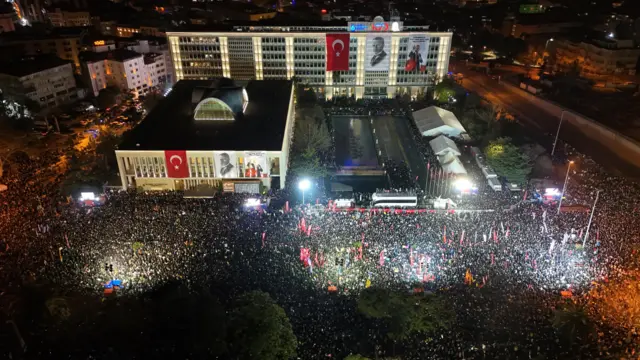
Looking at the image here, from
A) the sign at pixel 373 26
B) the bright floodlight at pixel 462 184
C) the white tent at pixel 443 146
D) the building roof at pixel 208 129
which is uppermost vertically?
the sign at pixel 373 26

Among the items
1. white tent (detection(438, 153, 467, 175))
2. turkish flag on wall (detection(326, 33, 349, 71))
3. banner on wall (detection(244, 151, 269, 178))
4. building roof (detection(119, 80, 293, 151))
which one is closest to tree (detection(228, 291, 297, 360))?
banner on wall (detection(244, 151, 269, 178))

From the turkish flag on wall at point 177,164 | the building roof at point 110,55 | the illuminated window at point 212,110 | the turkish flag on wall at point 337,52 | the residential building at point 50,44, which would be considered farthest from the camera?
the residential building at point 50,44

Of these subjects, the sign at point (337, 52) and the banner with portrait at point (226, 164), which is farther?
the sign at point (337, 52)

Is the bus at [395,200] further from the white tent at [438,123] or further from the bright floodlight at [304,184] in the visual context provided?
the white tent at [438,123]

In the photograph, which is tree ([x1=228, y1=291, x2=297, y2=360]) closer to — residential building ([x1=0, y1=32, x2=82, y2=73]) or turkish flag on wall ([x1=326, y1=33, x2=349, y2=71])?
turkish flag on wall ([x1=326, y1=33, x2=349, y2=71])

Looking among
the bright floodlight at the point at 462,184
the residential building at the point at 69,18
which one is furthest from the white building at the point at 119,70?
the bright floodlight at the point at 462,184

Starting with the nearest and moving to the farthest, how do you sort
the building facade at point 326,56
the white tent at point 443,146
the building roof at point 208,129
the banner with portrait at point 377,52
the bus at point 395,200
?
the bus at point 395,200
the building roof at point 208,129
the white tent at point 443,146
the building facade at point 326,56
the banner with portrait at point 377,52

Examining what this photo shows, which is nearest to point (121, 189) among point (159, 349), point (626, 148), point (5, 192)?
point (5, 192)

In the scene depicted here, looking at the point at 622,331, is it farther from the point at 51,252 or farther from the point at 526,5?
the point at 526,5

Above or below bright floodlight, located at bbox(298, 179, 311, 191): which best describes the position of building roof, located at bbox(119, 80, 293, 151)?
above
